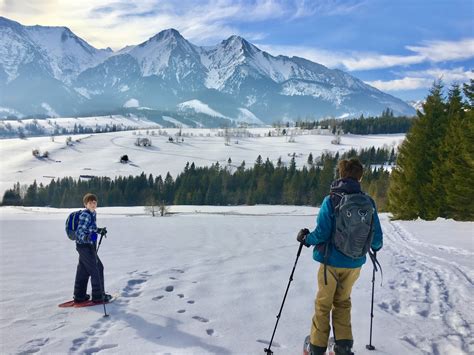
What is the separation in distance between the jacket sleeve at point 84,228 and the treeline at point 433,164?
24.5 meters

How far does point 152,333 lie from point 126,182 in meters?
130

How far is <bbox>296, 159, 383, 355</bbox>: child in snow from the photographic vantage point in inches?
219

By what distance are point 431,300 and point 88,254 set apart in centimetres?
825

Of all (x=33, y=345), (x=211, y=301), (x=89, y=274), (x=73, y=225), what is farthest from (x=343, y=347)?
(x=73, y=225)

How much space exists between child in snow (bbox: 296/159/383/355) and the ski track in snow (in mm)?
1813

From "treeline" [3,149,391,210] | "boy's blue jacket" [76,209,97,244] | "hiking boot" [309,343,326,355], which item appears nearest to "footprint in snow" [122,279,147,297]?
"boy's blue jacket" [76,209,97,244]

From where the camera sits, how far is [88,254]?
818 cm

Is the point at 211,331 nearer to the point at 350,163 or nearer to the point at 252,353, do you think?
the point at 252,353

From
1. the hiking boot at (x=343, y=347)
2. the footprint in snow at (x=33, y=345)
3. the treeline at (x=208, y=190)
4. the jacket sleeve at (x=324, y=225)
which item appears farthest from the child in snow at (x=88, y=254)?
the treeline at (x=208, y=190)

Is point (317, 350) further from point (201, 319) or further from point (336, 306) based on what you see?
point (201, 319)

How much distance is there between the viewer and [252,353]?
603 cm

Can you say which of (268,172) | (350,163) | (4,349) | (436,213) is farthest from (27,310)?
(268,172)

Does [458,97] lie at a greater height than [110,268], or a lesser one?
greater

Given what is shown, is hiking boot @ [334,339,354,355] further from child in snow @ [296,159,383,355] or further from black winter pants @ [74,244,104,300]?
black winter pants @ [74,244,104,300]
